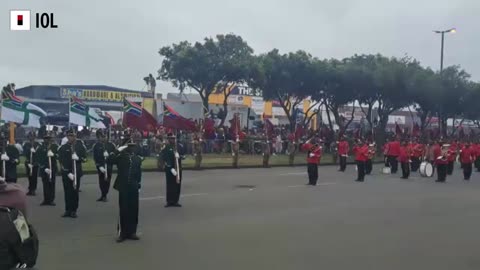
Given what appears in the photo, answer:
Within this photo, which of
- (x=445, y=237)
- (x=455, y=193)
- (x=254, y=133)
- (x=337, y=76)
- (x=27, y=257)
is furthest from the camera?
(x=337, y=76)

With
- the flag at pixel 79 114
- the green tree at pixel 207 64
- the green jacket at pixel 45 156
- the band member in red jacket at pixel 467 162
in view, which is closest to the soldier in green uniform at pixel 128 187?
the green jacket at pixel 45 156

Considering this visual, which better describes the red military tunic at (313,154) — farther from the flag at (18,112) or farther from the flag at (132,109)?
the flag at (18,112)

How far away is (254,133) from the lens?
37.7 meters

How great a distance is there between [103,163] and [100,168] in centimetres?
57

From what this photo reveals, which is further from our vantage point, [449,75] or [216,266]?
[449,75]

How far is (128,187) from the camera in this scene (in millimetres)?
9977

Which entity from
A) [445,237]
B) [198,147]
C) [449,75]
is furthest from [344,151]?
[449,75]

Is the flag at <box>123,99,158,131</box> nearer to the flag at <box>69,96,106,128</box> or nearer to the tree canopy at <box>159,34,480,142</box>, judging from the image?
the flag at <box>69,96,106,128</box>

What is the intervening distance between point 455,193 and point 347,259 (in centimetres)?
1122

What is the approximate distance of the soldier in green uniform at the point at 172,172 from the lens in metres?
14.0

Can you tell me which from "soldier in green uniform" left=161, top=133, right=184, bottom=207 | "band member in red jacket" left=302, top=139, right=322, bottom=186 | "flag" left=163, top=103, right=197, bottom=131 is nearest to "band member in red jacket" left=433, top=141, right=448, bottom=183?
"band member in red jacket" left=302, top=139, right=322, bottom=186

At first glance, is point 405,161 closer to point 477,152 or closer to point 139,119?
point 477,152

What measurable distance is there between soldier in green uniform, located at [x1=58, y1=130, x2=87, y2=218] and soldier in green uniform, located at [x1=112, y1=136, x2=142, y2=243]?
2.23 m

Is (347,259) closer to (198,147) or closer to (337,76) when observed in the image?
(198,147)
